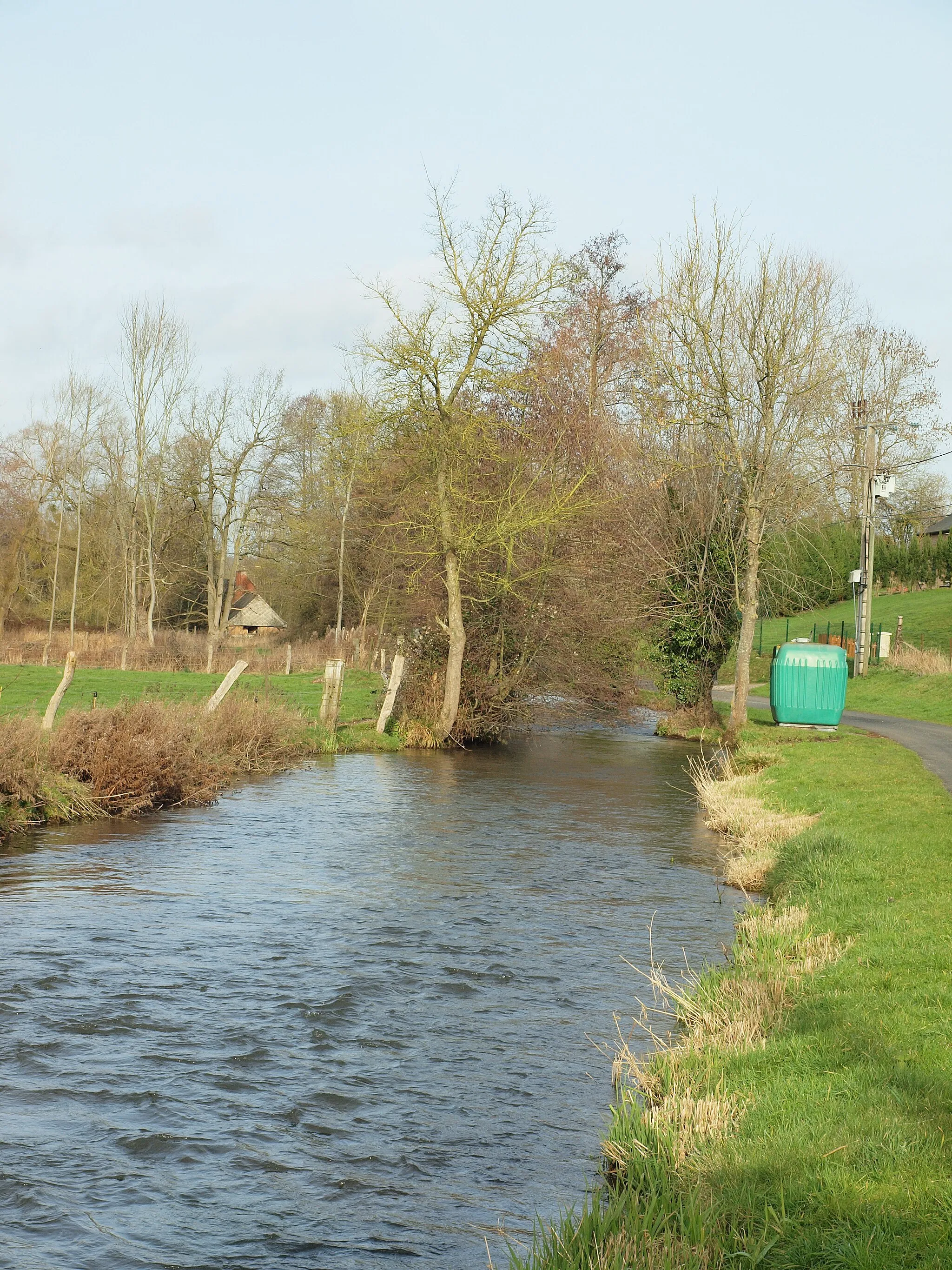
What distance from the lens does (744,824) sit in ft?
53.0

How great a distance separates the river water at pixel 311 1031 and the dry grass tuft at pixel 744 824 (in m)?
0.49

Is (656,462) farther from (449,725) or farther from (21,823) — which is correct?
(21,823)

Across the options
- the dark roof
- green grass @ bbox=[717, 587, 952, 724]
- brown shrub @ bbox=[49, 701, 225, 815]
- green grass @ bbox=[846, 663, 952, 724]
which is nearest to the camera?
brown shrub @ bbox=[49, 701, 225, 815]

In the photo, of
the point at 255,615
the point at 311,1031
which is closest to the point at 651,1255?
the point at 311,1031

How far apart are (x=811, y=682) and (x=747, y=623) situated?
2645 millimetres

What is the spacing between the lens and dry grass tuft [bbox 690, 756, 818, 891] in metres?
13.2

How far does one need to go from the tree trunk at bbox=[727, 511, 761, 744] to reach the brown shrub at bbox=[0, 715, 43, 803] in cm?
1581

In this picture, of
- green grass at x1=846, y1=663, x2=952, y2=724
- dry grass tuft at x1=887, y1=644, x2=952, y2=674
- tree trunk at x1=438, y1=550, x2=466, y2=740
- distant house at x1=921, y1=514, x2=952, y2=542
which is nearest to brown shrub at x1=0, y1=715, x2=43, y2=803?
tree trunk at x1=438, y1=550, x2=466, y2=740

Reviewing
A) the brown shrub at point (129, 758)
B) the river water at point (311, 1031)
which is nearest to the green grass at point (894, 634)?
the brown shrub at point (129, 758)

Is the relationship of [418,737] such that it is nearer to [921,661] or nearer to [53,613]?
[921,661]

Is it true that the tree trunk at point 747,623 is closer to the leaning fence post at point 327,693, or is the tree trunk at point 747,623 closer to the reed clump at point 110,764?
the leaning fence post at point 327,693

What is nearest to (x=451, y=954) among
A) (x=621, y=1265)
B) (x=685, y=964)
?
(x=685, y=964)

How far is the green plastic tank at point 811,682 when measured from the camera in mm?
25703

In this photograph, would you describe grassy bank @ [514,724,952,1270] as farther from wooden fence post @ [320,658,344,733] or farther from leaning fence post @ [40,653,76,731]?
wooden fence post @ [320,658,344,733]
